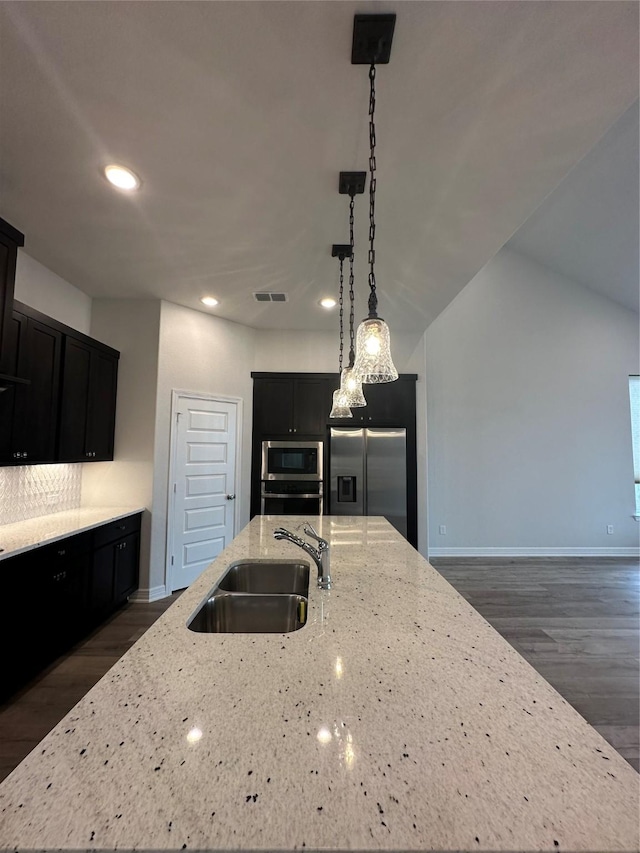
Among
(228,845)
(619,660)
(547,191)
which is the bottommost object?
(619,660)

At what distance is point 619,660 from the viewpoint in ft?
8.04

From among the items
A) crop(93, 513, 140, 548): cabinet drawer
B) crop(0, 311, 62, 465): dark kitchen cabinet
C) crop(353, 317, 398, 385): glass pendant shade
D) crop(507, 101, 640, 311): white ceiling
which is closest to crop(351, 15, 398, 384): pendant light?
crop(353, 317, 398, 385): glass pendant shade

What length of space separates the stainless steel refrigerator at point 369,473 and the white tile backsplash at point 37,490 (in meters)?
2.58

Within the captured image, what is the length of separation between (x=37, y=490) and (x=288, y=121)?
316cm

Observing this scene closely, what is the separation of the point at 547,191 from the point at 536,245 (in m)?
3.66

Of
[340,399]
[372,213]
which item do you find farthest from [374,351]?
[340,399]

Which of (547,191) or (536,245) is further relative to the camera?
(536,245)

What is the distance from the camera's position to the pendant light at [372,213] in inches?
47.5

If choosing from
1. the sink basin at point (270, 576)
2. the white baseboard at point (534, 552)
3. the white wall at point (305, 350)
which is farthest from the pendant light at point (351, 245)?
the white baseboard at point (534, 552)

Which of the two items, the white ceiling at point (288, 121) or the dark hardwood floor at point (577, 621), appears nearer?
the white ceiling at point (288, 121)

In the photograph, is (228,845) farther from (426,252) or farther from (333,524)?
(426,252)

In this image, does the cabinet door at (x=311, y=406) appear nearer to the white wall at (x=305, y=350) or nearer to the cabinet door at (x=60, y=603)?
the white wall at (x=305, y=350)

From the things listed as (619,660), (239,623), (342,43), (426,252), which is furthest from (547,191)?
(619,660)

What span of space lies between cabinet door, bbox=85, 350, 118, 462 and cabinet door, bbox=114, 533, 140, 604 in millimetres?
798
